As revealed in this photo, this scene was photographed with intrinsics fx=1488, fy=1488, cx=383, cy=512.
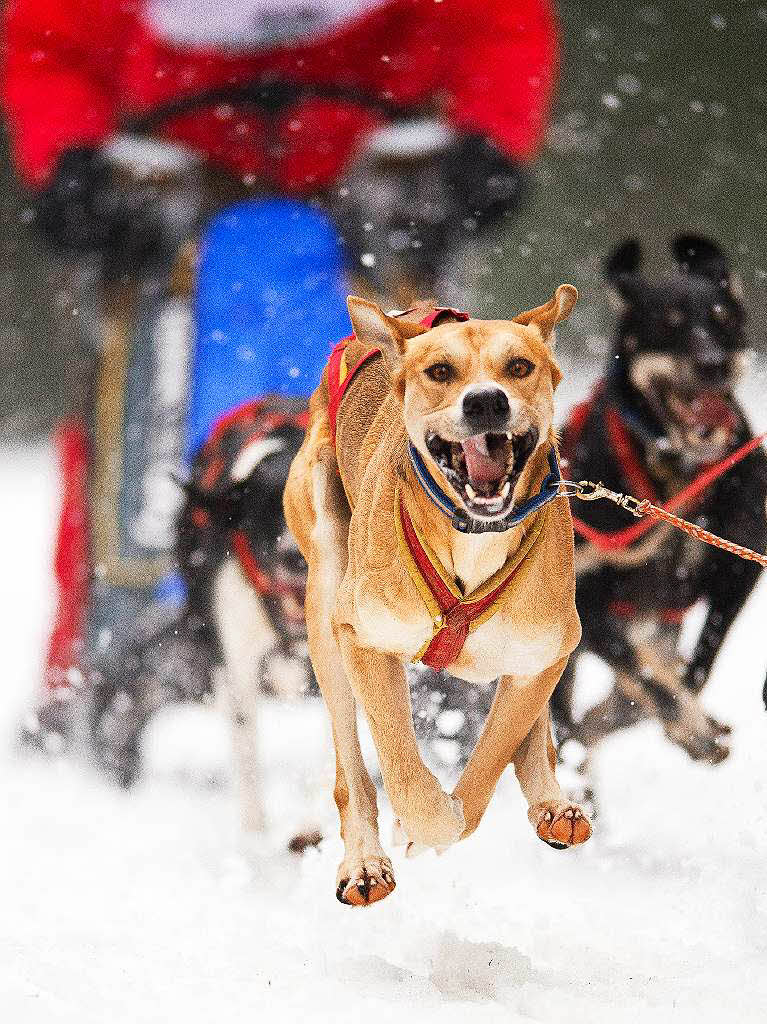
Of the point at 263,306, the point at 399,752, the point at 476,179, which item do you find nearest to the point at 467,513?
the point at 399,752

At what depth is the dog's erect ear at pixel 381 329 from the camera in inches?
75.4

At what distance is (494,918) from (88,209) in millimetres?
2833

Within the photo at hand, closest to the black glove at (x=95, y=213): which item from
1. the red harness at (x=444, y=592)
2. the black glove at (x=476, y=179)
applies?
the black glove at (x=476, y=179)

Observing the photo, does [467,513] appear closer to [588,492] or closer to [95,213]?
[588,492]

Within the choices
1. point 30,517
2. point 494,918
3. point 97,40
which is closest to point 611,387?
point 494,918

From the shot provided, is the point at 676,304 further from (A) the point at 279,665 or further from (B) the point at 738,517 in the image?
(A) the point at 279,665

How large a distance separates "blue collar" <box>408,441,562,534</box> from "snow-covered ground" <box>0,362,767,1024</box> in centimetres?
108

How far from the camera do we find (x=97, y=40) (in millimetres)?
5500

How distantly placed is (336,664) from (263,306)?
247 cm

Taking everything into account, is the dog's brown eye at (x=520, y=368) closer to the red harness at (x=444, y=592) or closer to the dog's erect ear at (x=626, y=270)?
the red harness at (x=444, y=592)

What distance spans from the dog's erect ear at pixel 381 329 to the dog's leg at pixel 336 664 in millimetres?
421

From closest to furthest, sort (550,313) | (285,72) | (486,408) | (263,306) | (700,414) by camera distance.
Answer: (486,408)
(550,313)
(700,414)
(263,306)
(285,72)

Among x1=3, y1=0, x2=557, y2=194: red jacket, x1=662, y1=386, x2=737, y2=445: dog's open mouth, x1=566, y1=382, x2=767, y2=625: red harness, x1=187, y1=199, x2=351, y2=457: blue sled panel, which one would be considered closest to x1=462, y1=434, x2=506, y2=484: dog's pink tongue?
x1=566, y1=382, x2=767, y2=625: red harness

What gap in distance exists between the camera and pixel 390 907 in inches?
122
